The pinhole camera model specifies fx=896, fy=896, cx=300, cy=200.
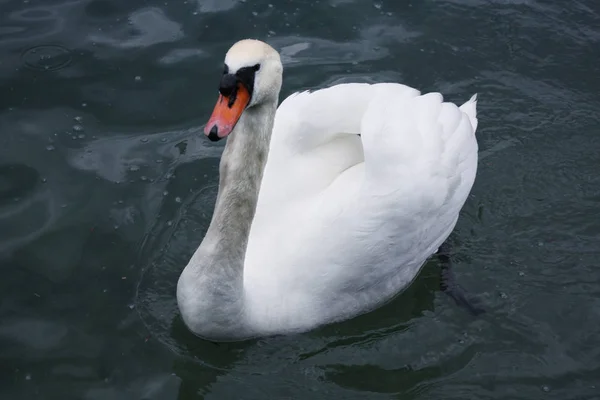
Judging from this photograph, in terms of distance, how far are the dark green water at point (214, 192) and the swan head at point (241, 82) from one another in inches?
70.8

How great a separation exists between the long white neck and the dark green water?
31 cm

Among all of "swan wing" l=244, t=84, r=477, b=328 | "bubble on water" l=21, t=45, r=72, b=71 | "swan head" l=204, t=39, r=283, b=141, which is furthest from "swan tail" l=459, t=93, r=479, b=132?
"bubble on water" l=21, t=45, r=72, b=71

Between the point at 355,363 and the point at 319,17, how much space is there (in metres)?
4.22

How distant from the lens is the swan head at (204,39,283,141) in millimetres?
4672

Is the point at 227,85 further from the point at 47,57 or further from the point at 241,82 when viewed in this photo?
the point at 47,57

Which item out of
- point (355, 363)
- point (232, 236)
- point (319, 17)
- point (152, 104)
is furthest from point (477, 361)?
point (319, 17)

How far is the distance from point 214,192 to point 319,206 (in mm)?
1462

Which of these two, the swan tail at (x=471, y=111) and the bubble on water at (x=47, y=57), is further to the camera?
the bubble on water at (x=47, y=57)

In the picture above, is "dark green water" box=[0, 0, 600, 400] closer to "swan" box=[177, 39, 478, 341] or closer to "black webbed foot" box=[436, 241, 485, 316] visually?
"black webbed foot" box=[436, 241, 485, 316]

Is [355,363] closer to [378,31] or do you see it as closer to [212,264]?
[212,264]

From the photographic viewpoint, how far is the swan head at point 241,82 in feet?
15.3

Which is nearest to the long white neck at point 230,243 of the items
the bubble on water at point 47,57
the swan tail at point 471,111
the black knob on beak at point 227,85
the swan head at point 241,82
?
the swan head at point 241,82

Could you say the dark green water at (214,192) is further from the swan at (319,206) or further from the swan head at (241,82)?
the swan head at (241,82)

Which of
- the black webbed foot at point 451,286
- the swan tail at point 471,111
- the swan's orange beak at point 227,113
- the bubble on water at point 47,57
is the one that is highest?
the swan's orange beak at point 227,113
